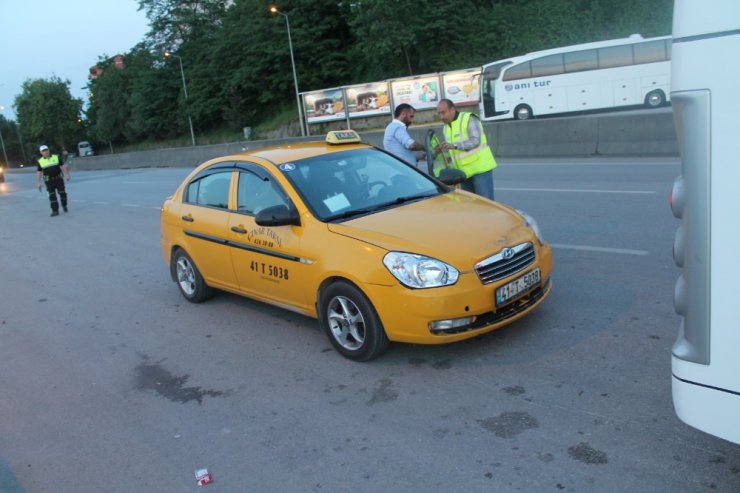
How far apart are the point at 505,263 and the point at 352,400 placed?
1.44m

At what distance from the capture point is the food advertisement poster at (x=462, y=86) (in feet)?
117

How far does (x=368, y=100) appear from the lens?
39531mm

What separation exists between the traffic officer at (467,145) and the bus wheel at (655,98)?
2234cm

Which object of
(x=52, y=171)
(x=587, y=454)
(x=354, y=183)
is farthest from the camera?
(x=52, y=171)

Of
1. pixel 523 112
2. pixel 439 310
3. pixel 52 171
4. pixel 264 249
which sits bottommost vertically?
pixel 439 310

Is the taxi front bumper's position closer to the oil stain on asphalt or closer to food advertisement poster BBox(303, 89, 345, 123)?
the oil stain on asphalt

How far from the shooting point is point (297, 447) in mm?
3758

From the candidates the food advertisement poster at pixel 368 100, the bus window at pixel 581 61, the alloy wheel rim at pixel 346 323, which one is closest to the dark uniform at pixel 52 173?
the alloy wheel rim at pixel 346 323

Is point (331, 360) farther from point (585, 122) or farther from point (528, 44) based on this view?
point (528, 44)

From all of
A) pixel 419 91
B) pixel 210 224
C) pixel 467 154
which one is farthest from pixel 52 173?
pixel 419 91

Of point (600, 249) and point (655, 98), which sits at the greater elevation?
point (655, 98)

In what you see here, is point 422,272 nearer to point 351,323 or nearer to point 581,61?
point 351,323

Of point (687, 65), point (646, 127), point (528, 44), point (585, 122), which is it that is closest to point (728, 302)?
point (687, 65)

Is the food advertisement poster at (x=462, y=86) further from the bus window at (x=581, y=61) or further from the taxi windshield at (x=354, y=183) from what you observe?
the taxi windshield at (x=354, y=183)
